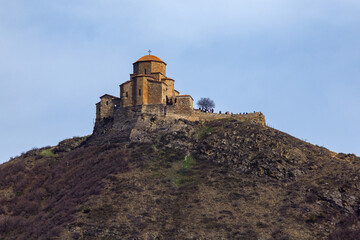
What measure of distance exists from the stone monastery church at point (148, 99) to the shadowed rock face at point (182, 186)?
2063 mm

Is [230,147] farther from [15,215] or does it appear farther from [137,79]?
[15,215]

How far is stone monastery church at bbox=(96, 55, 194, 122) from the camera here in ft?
255

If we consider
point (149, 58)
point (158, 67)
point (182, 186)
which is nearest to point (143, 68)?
point (149, 58)

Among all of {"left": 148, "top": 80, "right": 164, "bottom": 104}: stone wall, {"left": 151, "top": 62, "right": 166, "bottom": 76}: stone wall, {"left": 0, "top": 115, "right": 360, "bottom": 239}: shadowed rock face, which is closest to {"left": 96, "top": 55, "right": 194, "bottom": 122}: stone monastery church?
{"left": 148, "top": 80, "right": 164, "bottom": 104}: stone wall

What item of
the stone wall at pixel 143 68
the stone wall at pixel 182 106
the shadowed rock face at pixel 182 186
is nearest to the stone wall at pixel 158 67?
the stone wall at pixel 143 68

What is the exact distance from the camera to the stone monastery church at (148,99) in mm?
77750

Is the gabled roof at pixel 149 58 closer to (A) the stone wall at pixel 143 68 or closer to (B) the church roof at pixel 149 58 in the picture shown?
(B) the church roof at pixel 149 58

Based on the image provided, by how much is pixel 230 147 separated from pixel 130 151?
15.0 meters

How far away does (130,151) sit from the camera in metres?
72.4

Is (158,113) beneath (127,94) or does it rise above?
beneath

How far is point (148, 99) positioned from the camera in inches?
3088

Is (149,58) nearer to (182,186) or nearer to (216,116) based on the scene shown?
(216,116)

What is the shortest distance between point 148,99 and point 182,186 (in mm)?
19576

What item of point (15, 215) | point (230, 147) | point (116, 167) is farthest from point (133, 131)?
point (15, 215)
